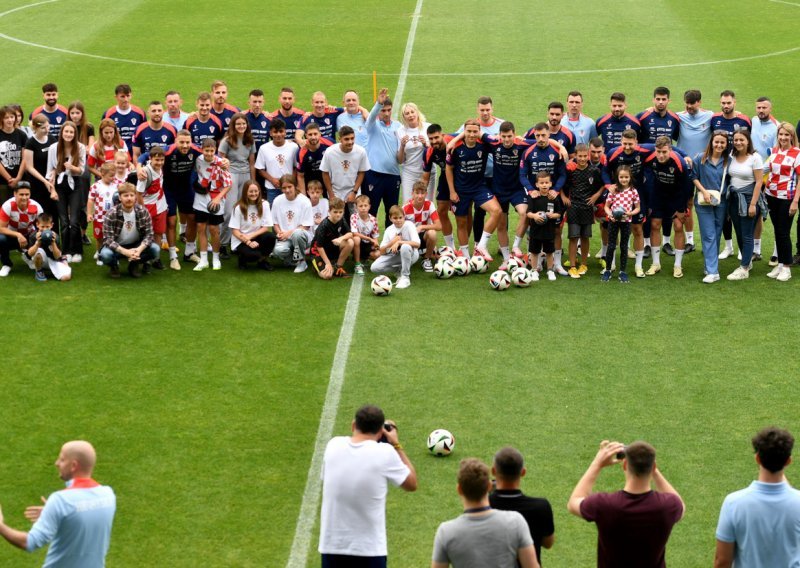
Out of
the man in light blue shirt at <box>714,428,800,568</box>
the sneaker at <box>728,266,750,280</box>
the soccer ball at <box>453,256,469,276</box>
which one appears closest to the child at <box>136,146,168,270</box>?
the soccer ball at <box>453,256,469,276</box>

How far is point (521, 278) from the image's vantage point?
1557cm

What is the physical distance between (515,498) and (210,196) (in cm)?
1008

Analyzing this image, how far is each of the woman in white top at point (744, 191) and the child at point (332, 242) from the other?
4870 millimetres

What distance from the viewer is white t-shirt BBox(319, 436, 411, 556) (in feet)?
25.5

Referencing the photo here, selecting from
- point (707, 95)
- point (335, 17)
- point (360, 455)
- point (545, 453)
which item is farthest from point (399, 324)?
point (335, 17)

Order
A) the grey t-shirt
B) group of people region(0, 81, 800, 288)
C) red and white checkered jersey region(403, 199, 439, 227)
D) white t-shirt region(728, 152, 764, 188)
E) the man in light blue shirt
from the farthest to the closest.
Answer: red and white checkered jersey region(403, 199, 439, 227)
group of people region(0, 81, 800, 288)
white t-shirt region(728, 152, 764, 188)
the man in light blue shirt
the grey t-shirt

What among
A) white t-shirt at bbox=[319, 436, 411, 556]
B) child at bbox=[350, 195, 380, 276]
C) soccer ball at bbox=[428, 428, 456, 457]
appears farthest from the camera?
child at bbox=[350, 195, 380, 276]

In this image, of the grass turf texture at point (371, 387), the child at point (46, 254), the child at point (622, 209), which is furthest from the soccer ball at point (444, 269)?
the child at point (46, 254)

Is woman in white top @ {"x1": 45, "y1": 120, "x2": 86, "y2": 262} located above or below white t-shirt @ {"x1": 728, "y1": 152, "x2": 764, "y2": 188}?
below

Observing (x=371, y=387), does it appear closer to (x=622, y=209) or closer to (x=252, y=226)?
(x=252, y=226)

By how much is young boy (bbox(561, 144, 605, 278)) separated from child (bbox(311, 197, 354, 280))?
283 centimetres

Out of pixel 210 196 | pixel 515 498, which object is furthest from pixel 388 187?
pixel 515 498

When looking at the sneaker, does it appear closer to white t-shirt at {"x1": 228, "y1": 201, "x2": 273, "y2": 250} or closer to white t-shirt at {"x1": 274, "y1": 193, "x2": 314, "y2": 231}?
white t-shirt at {"x1": 274, "y1": 193, "x2": 314, "y2": 231}

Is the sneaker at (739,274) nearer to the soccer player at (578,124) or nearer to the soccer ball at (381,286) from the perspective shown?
the soccer player at (578,124)
